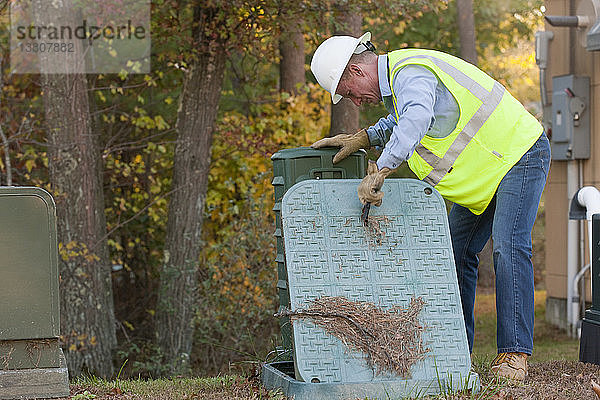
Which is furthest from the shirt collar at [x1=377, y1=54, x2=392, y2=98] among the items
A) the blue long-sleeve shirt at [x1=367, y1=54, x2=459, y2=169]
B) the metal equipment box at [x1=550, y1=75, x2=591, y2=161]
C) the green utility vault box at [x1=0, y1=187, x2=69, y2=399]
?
the metal equipment box at [x1=550, y1=75, x2=591, y2=161]

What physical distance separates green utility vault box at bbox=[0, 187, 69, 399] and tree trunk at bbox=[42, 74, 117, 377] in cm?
408

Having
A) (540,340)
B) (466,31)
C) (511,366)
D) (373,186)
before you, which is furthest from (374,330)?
(466,31)

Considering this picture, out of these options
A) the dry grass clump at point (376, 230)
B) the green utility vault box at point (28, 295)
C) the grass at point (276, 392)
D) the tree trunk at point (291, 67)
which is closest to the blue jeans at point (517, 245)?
the grass at point (276, 392)

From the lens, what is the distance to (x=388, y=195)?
12.4ft

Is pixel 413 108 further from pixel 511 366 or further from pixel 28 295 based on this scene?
pixel 28 295

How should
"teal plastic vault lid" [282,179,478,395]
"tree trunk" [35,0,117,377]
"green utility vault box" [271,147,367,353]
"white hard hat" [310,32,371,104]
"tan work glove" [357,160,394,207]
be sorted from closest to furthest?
"teal plastic vault lid" [282,179,478,395] < "tan work glove" [357,160,394,207] < "white hard hat" [310,32,371,104] < "green utility vault box" [271,147,367,353] < "tree trunk" [35,0,117,377]

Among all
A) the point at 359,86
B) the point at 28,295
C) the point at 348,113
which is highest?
the point at 348,113

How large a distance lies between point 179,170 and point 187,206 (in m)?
0.37

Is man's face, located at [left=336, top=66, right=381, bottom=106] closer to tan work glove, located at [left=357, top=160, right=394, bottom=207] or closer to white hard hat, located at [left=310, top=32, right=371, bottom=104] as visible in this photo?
white hard hat, located at [left=310, top=32, right=371, bottom=104]

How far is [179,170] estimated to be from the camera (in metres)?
8.42

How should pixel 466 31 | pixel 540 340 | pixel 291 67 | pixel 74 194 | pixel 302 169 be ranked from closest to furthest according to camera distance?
pixel 302 169 → pixel 74 194 → pixel 540 340 → pixel 291 67 → pixel 466 31

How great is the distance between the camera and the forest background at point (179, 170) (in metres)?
7.71

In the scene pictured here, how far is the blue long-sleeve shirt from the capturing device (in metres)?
3.59

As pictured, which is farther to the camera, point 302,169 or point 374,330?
point 302,169
